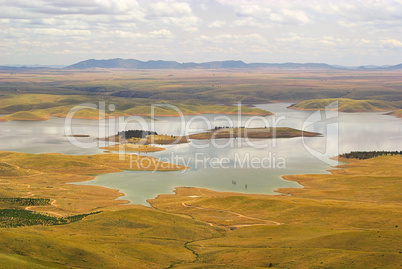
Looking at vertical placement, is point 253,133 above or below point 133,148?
above

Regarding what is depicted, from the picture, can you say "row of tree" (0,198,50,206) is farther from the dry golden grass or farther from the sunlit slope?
the dry golden grass

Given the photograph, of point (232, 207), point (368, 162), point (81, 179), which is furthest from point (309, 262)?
point (368, 162)

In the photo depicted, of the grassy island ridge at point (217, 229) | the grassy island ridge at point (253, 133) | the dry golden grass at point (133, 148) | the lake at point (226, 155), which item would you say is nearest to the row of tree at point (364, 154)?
the lake at point (226, 155)

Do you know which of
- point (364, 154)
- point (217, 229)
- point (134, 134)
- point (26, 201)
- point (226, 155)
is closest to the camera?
point (217, 229)

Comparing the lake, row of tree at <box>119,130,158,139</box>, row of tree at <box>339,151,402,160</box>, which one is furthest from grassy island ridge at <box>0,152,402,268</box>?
row of tree at <box>119,130,158,139</box>

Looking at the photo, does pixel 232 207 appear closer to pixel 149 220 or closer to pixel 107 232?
pixel 149 220

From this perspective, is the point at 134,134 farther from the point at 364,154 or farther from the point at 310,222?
the point at 310,222

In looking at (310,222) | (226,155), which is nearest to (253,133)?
(226,155)

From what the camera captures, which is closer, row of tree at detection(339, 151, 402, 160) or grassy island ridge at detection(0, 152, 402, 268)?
grassy island ridge at detection(0, 152, 402, 268)
